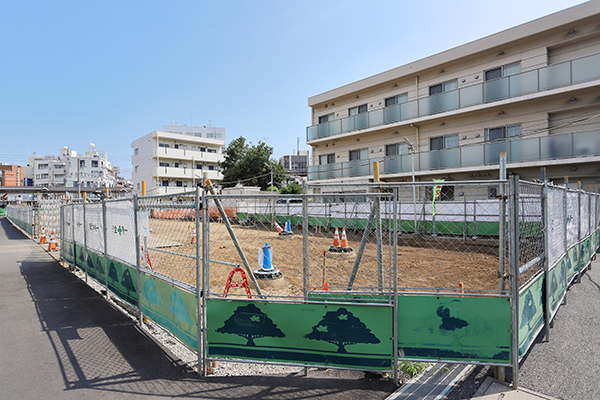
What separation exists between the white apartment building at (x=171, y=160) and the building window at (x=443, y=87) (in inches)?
1251

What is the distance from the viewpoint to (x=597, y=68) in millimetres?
12773

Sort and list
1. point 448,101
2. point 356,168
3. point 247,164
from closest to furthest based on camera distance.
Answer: point 448,101 → point 356,168 → point 247,164

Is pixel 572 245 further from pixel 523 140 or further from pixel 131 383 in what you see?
pixel 523 140

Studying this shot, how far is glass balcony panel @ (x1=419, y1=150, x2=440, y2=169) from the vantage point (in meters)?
17.0

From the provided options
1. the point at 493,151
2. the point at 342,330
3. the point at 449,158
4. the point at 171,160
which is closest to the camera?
the point at 342,330

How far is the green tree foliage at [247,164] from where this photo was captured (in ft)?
135

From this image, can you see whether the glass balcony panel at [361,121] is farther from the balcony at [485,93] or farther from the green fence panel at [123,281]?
the green fence panel at [123,281]

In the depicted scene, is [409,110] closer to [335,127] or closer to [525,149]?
[335,127]

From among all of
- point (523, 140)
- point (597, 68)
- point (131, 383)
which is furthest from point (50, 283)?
point (597, 68)

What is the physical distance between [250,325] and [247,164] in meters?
38.7

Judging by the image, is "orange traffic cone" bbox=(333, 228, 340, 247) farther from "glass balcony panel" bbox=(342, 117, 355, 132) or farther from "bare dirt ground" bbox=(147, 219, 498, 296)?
"glass balcony panel" bbox=(342, 117, 355, 132)

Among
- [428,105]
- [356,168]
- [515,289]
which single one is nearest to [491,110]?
[428,105]

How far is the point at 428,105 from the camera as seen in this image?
17781 mm

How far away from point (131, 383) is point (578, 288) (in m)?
8.45
